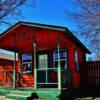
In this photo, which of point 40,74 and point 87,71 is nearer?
point 40,74

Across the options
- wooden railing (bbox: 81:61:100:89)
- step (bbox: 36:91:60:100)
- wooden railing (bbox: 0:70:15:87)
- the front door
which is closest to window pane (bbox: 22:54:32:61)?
the front door

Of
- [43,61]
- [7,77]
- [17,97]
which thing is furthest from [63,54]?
[17,97]

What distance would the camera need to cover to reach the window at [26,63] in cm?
2448

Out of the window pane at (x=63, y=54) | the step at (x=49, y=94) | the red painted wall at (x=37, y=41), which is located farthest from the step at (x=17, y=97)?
the window pane at (x=63, y=54)

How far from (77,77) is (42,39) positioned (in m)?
4.92

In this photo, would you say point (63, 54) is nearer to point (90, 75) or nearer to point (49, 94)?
point (90, 75)

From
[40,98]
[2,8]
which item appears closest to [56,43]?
[40,98]

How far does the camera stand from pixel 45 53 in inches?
947

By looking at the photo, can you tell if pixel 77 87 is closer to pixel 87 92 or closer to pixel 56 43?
pixel 87 92

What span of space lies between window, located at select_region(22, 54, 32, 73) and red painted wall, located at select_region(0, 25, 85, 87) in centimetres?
42

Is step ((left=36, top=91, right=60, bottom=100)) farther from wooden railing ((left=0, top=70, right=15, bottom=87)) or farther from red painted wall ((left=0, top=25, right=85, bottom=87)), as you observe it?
wooden railing ((left=0, top=70, right=15, bottom=87))

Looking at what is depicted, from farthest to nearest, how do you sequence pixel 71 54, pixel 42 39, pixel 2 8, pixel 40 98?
pixel 2 8 < pixel 71 54 < pixel 42 39 < pixel 40 98

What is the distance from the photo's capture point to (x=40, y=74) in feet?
71.4

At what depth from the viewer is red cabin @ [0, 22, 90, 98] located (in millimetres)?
20233
